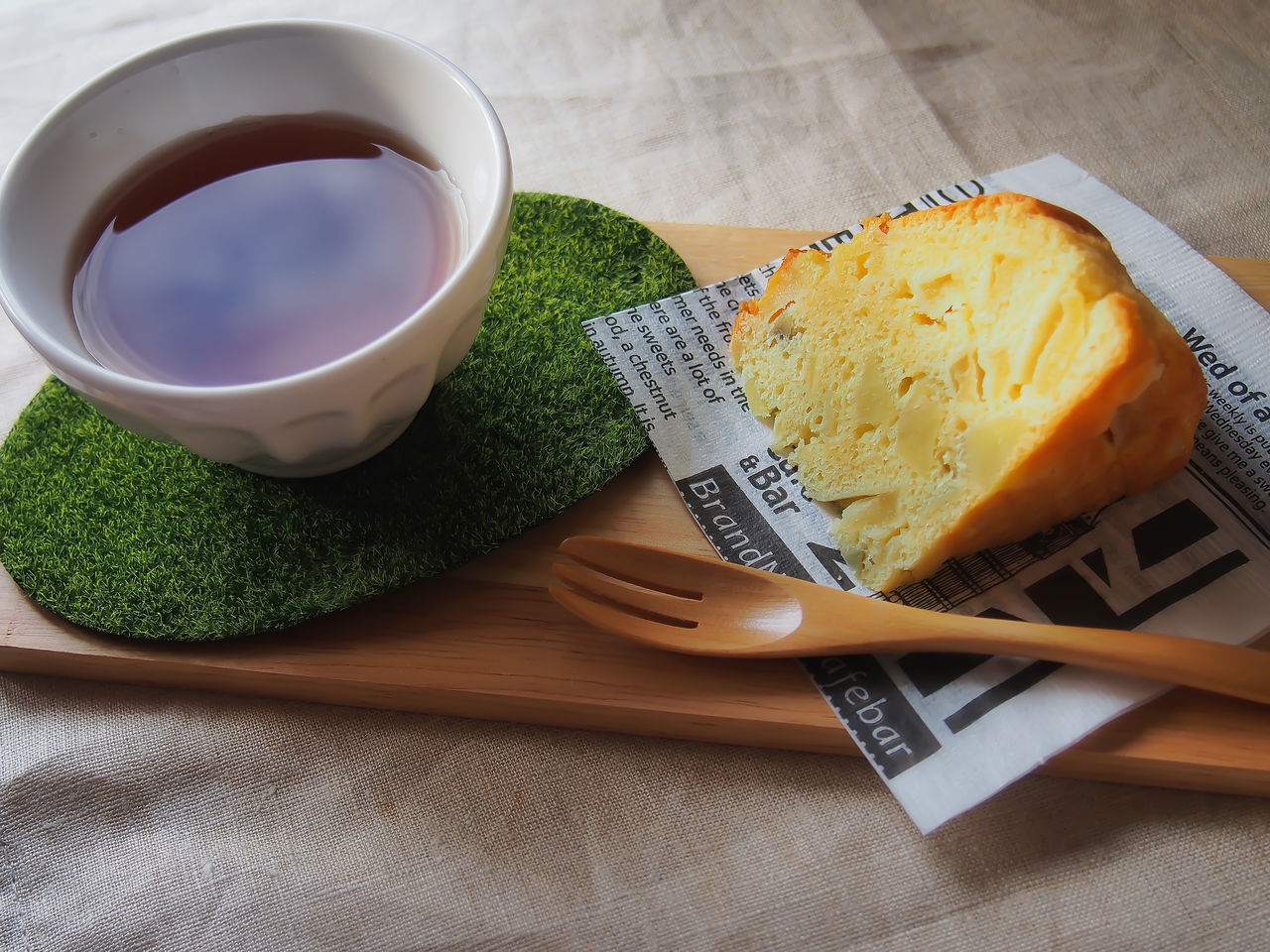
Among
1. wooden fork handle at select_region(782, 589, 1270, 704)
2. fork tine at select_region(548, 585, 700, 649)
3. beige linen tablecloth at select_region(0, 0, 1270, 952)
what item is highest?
wooden fork handle at select_region(782, 589, 1270, 704)

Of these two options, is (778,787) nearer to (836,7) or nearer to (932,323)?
(932,323)

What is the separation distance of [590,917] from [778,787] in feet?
0.51

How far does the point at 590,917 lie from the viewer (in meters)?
0.66

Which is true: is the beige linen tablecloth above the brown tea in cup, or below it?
below

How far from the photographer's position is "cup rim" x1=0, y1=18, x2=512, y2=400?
0.61 m

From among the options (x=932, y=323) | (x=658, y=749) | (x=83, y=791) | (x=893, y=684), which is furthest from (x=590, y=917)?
(x=932, y=323)

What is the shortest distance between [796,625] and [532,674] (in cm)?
19

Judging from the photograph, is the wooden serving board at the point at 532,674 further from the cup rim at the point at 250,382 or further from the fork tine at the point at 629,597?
the cup rim at the point at 250,382

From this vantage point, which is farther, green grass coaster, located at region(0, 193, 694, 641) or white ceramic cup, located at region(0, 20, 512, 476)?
green grass coaster, located at region(0, 193, 694, 641)

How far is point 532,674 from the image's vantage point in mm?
711

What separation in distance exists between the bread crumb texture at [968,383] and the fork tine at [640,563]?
13 cm

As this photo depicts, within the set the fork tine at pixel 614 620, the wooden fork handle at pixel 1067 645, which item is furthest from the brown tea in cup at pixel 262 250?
the wooden fork handle at pixel 1067 645

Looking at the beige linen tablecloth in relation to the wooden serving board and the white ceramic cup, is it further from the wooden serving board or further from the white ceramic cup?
the white ceramic cup

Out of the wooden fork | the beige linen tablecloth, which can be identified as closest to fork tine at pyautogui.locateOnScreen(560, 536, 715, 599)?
the wooden fork
